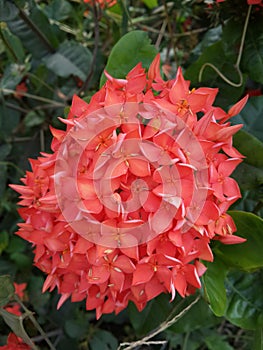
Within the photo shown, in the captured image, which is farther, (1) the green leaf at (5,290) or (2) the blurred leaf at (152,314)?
(2) the blurred leaf at (152,314)

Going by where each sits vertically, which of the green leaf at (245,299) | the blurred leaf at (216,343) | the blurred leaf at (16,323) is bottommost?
the blurred leaf at (216,343)

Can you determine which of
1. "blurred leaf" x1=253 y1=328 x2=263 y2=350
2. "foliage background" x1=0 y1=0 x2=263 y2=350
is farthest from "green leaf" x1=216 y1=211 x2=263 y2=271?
"blurred leaf" x1=253 y1=328 x2=263 y2=350

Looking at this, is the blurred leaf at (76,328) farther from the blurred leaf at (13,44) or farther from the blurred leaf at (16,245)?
the blurred leaf at (13,44)

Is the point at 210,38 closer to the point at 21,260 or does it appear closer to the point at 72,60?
the point at 72,60

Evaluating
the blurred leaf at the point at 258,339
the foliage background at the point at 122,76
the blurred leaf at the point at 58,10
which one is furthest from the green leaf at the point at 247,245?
the blurred leaf at the point at 58,10

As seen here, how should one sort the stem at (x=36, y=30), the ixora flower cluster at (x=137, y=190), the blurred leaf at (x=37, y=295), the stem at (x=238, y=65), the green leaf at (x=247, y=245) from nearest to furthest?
the ixora flower cluster at (x=137, y=190)
the green leaf at (x=247, y=245)
the stem at (x=238, y=65)
the stem at (x=36, y=30)
the blurred leaf at (x=37, y=295)

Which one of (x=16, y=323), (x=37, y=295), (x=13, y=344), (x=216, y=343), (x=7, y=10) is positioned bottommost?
(x=216, y=343)

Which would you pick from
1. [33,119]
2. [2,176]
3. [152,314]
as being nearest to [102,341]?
[152,314]
